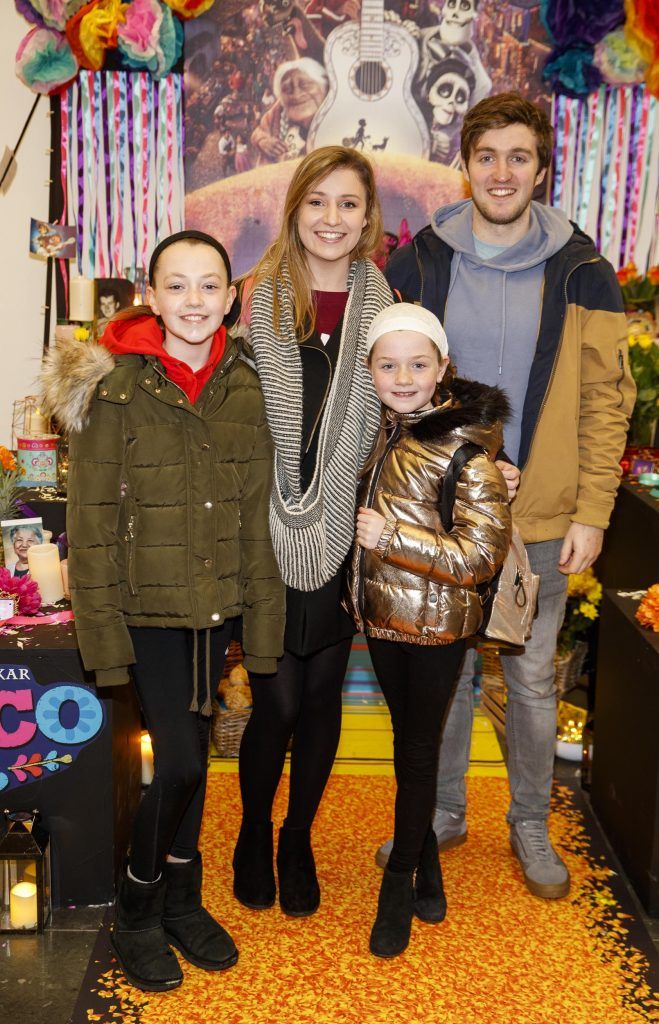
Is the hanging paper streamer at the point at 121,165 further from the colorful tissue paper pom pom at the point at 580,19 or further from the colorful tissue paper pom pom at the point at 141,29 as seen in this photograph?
the colorful tissue paper pom pom at the point at 580,19

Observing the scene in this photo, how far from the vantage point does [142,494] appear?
6.25 ft

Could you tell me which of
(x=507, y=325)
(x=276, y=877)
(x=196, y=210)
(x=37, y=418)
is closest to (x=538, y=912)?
(x=276, y=877)

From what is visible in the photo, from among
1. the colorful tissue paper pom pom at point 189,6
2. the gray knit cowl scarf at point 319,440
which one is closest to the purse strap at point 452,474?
the gray knit cowl scarf at point 319,440

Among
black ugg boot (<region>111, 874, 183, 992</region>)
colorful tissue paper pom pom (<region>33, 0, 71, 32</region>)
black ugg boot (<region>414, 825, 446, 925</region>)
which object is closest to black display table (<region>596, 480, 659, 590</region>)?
black ugg boot (<region>414, 825, 446, 925</region>)

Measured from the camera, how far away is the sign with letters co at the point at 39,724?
229 cm

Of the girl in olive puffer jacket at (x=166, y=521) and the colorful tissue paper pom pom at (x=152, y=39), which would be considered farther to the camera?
the colorful tissue paper pom pom at (x=152, y=39)

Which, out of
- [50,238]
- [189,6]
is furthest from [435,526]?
[189,6]

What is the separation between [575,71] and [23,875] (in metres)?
3.51

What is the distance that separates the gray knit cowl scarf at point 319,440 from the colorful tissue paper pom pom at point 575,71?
2.45 m

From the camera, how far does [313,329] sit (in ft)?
6.87

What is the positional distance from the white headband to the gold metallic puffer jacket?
0.38 feet

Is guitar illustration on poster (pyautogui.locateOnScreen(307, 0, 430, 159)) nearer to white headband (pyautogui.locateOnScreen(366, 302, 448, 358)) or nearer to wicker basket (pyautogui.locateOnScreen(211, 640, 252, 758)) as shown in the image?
wicker basket (pyautogui.locateOnScreen(211, 640, 252, 758))

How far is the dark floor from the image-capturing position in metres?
2.00

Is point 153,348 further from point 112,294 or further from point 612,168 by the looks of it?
point 612,168
